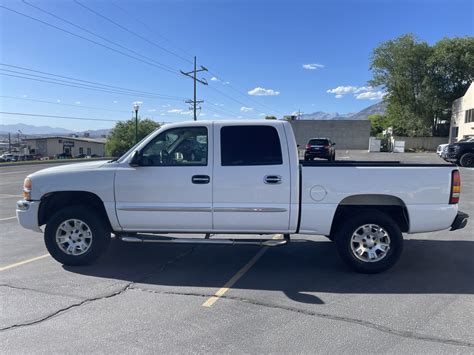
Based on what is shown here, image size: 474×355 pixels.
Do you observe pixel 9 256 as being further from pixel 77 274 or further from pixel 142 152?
pixel 142 152

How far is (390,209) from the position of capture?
16.7ft

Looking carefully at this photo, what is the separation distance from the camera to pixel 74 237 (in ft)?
17.0

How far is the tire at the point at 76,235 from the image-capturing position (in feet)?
16.7

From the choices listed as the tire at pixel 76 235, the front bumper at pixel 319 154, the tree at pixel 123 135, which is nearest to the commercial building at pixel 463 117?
the front bumper at pixel 319 154

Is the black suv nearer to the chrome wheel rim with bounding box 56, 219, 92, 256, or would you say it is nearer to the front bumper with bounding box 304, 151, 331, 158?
the front bumper with bounding box 304, 151, 331, 158

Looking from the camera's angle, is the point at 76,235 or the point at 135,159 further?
the point at 76,235

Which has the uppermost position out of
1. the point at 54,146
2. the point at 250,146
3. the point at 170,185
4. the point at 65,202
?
the point at 250,146

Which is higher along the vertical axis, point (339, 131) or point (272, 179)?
point (339, 131)

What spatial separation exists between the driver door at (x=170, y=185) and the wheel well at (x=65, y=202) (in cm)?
41

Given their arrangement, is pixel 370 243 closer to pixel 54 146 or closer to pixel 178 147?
pixel 178 147

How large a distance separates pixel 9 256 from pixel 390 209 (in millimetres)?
5746

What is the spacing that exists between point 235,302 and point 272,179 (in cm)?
160

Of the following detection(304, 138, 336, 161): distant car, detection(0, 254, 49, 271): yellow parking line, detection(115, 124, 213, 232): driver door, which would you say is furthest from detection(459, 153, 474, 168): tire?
detection(0, 254, 49, 271): yellow parking line

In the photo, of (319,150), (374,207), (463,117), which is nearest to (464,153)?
(319,150)
